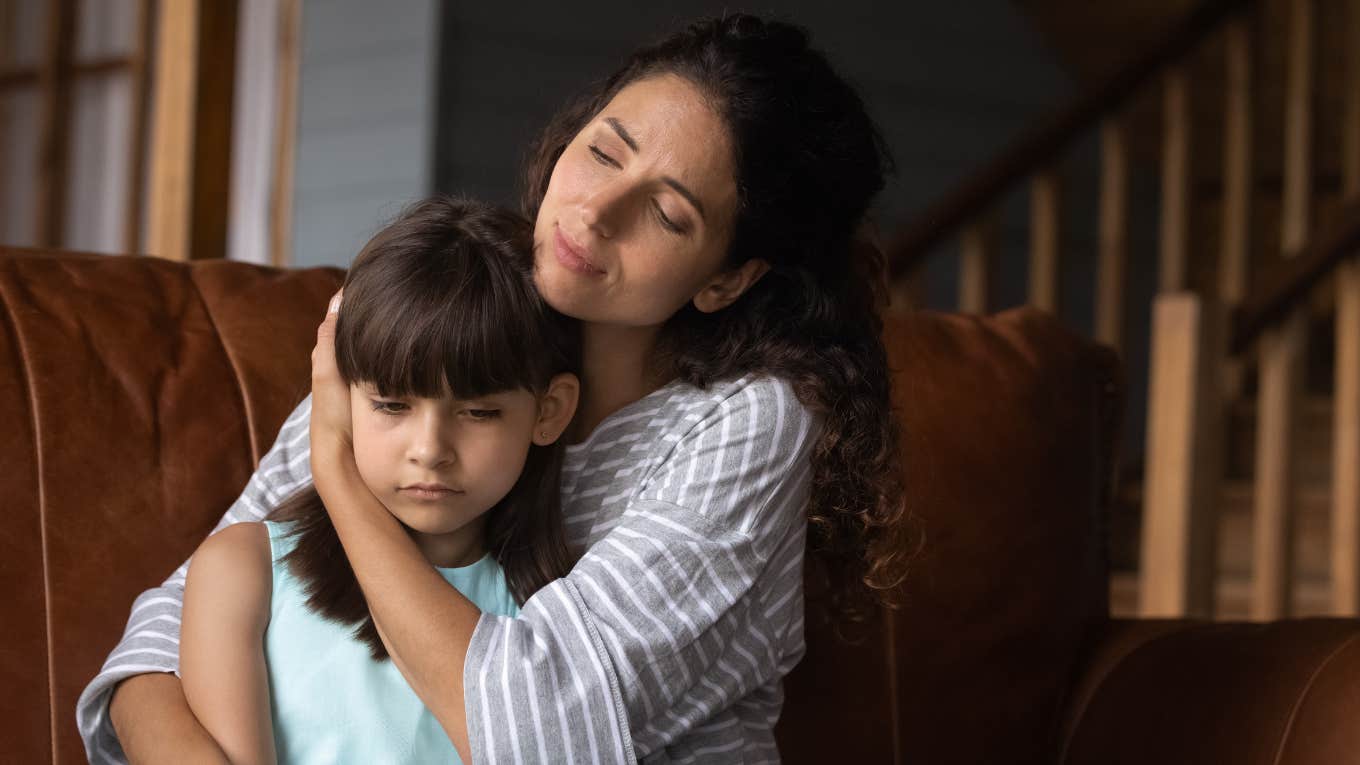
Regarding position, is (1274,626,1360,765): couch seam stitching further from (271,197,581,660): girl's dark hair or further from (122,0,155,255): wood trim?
(122,0,155,255): wood trim

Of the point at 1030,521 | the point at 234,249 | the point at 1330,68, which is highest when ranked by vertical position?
the point at 1330,68

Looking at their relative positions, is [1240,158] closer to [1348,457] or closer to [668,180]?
[1348,457]

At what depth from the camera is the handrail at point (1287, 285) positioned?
8.61 ft

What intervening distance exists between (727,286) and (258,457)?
1.83ft

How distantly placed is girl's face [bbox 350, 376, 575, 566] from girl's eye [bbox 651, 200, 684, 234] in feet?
0.67

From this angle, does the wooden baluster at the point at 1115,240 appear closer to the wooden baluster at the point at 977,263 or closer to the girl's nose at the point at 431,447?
the wooden baluster at the point at 977,263

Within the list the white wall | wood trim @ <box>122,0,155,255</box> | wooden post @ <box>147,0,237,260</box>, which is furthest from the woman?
the white wall

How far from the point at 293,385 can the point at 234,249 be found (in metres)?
1.83

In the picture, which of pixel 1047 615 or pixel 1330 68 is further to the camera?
pixel 1330 68

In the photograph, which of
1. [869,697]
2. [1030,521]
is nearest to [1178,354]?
[1030,521]

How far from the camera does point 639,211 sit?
1267 mm

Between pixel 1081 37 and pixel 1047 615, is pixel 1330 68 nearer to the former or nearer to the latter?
pixel 1081 37

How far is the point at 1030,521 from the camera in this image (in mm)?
1834

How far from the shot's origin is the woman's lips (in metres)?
1.23
